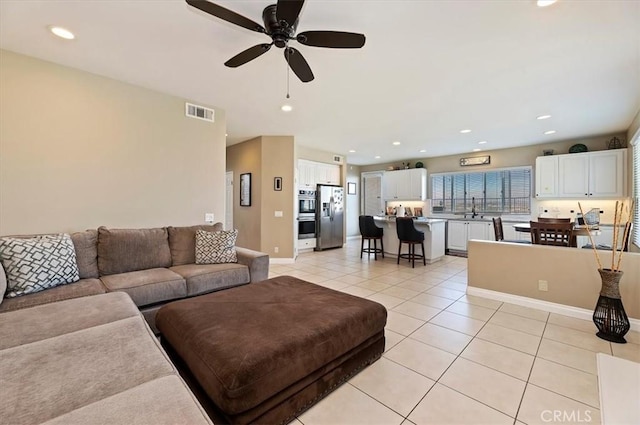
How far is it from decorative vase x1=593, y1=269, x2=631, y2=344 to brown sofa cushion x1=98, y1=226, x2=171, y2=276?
14.4 feet

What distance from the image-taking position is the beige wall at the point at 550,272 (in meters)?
2.68

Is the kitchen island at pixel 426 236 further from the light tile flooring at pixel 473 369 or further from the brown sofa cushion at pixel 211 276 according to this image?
the brown sofa cushion at pixel 211 276

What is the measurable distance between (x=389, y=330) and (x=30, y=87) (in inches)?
170

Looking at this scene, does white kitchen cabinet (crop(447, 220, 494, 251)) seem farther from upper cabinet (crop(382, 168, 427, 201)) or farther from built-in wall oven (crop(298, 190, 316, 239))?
built-in wall oven (crop(298, 190, 316, 239))

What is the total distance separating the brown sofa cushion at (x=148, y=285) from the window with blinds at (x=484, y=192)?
7093mm

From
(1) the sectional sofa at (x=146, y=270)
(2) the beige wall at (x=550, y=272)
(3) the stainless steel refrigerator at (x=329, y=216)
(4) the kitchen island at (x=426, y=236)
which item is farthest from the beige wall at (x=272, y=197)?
(2) the beige wall at (x=550, y=272)

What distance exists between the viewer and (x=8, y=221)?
259 cm

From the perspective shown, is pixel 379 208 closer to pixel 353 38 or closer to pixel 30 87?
pixel 353 38

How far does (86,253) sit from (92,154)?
1182 mm

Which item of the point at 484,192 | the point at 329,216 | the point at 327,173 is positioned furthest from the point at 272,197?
the point at 484,192

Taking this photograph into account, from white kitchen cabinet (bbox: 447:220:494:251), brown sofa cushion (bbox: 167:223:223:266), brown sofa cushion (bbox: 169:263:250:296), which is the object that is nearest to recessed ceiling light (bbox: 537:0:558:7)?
brown sofa cushion (bbox: 169:263:250:296)

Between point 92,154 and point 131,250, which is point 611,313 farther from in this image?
point 92,154

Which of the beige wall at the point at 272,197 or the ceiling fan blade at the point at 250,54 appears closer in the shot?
the ceiling fan blade at the point at 250,54

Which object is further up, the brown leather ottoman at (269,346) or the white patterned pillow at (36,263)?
the white patterned pillow at (36,263)
